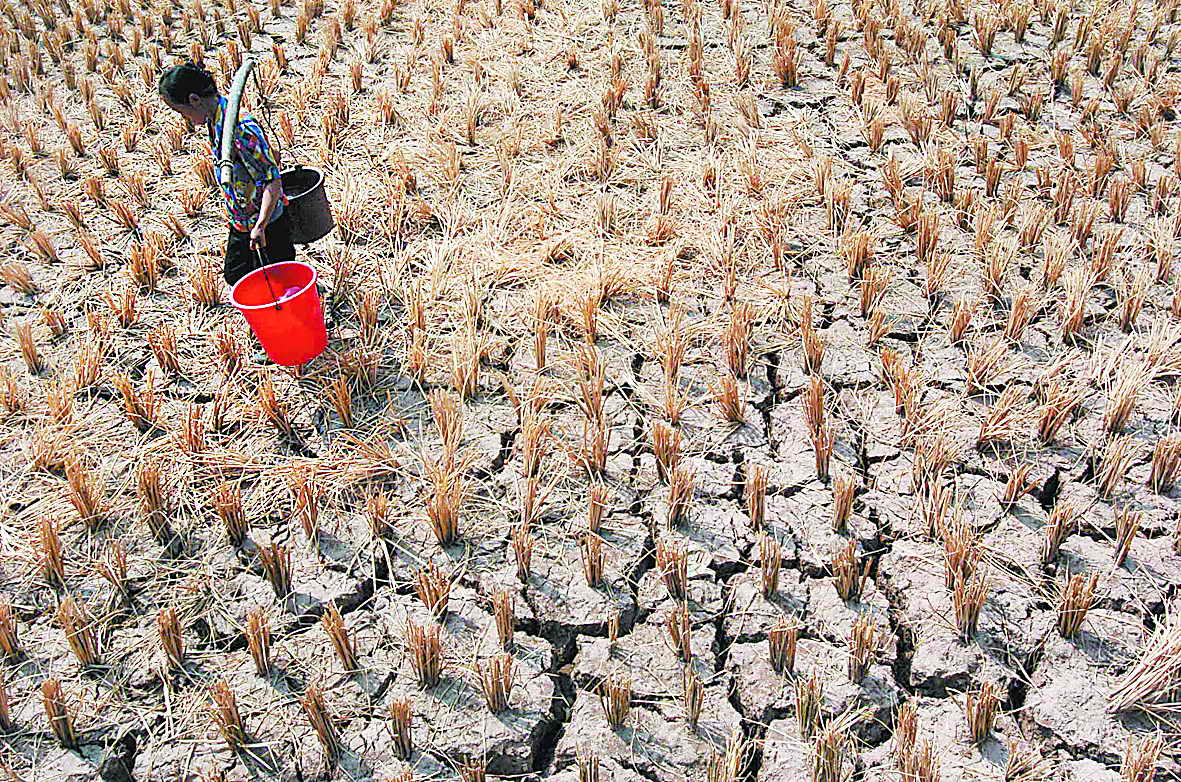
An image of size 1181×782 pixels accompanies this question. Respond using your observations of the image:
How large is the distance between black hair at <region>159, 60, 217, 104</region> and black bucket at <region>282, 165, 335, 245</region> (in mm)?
524

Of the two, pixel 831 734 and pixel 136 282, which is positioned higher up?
pixel 136 282

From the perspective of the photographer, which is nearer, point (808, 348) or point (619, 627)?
point (619, 627)

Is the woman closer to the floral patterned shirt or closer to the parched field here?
the floral patterned shirt

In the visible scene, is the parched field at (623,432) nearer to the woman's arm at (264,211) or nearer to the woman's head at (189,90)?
the woman's arm at (264,211)

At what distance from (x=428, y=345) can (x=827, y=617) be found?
1.84 metres

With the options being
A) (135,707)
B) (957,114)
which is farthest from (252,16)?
(135,707)

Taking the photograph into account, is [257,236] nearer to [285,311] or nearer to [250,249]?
[285,311]

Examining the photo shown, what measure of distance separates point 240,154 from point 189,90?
10.3 inches

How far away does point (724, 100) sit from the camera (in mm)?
5270

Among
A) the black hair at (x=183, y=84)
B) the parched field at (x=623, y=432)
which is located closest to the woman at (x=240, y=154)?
the black hair at (x=183, y=84)

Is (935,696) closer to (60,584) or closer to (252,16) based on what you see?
(60,584)

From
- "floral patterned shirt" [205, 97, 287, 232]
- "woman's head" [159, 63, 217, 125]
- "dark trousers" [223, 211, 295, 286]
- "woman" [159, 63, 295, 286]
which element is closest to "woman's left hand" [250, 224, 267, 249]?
"woman" [159, 63, 295, 286]

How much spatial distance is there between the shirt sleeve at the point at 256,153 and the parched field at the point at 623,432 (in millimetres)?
630

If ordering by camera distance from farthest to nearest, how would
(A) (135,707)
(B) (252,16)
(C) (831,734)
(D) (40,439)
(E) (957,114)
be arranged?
(B) (252,16)
(E) (957,114)
(D) (40,439)
(A) (135,707)
(C) (831,734)
